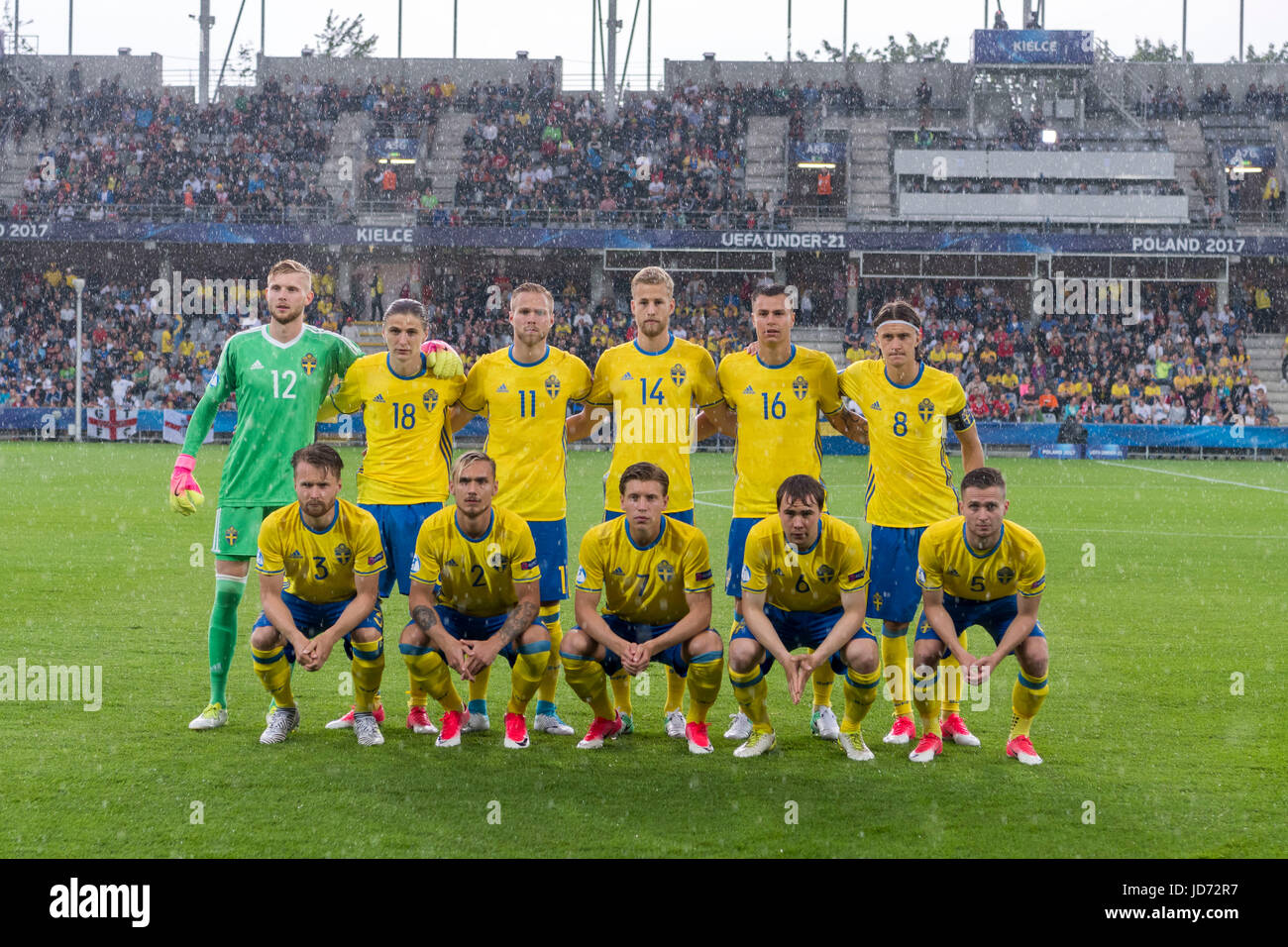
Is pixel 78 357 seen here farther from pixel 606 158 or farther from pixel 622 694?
pixel 622 694

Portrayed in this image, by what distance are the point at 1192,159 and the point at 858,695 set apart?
130 ft

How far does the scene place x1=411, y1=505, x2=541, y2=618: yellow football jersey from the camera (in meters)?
6.37

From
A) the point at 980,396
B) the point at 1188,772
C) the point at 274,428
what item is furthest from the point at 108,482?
the point at 980,396

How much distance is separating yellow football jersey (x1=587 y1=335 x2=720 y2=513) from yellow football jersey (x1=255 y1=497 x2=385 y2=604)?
1.24 meters

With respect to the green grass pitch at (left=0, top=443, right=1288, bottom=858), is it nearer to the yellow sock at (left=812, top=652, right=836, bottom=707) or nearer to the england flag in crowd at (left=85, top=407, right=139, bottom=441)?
the yellow sock at (left=812, top=652, right=836, bottom=707)

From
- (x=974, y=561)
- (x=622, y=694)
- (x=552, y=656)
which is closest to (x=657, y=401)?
(x=552, y=656)

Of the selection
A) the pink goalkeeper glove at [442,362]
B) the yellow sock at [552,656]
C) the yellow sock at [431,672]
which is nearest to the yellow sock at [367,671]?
the yellow sock at [431,672]

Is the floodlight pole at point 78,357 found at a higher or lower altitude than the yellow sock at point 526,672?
higher

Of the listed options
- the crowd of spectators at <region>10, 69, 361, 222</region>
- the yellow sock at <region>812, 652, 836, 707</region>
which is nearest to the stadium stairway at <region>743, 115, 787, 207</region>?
the crowd of spectators at <region>10, 69, 361, 222</region>

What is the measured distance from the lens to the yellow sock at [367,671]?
21.0ft

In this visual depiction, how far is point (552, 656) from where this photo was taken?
657 centimetres

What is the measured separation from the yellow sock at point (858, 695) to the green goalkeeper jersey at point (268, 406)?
2982 mm

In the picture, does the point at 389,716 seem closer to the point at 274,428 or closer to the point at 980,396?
the point at 274,428
